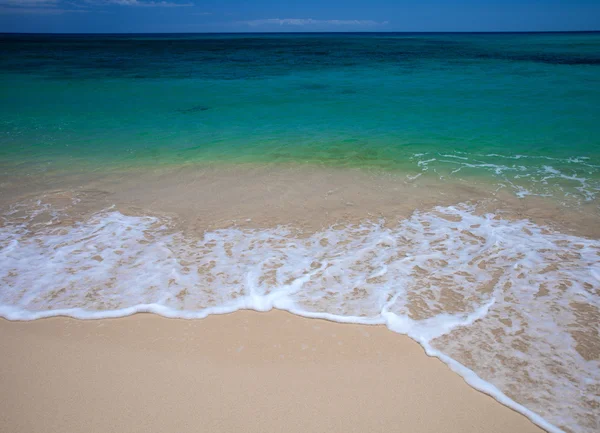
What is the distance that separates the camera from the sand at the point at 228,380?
8.77 ft

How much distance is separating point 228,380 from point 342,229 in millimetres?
2952

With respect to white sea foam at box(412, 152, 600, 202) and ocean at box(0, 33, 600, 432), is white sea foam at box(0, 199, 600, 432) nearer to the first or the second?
ocean at box(0, 33, 600, 432)

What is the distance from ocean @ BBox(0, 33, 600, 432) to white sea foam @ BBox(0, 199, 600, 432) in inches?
0.9

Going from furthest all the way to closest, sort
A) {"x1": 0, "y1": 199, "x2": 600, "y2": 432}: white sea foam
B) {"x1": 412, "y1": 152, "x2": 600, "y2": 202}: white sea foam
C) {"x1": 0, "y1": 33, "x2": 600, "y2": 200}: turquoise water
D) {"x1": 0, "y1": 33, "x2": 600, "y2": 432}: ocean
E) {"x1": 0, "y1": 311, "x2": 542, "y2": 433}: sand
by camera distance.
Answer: {"x1": 0, "y1": 33, "x2": 600, "y2": 200}: turquoise water < {"x1": 412, "y1": 152, "x2": 600, "y2": 202}: white sea foam < {"x1": 0, "y1": 33, "x2": 600, "y2": 432}: ocean < {"x1": 0, "y1": 199, "x2": 600, "y2": 432}: white sea foam < {"x1": 0, "y1": 311, "x2": 542, "y2": 433}: sand

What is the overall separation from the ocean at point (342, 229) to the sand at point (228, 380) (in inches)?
7.5

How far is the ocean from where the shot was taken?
11.5 ft

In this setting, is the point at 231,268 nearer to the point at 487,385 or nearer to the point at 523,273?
the point at 487,385

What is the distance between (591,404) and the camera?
9.13ft

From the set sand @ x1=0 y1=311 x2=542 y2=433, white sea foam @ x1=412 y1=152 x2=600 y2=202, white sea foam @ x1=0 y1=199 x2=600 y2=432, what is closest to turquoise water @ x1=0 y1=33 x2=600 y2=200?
white sea foam @ x1=412 y1=152 x2=600 y2=202

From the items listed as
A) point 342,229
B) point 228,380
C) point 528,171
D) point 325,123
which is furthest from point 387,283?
point 325,123

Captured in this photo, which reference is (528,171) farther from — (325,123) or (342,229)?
(325,123)

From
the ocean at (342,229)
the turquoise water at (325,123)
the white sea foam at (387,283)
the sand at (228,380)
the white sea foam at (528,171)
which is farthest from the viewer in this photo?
the turquoise water at (325,123)

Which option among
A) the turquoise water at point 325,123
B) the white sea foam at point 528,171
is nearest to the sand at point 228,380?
the white sea foam at point 528,171

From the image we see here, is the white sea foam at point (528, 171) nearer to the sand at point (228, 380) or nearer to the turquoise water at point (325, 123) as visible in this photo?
the turquoise water at point (325, 123)
